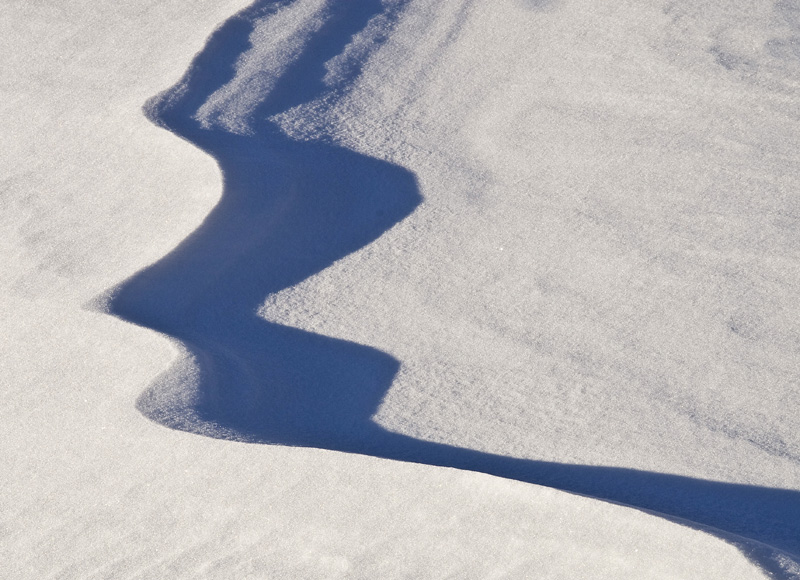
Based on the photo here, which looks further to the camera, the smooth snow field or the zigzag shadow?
the zigzag shadow

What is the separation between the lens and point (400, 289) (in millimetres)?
2811

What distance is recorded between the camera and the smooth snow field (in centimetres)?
212

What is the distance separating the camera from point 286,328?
8.87 ft

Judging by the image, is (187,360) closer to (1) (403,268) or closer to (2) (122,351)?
(2) (122,351)

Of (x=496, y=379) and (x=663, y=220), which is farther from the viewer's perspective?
(x=663, y=220)

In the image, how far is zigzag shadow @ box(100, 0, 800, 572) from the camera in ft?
7.38

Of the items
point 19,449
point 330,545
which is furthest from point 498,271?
point 19,449

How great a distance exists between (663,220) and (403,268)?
932mm

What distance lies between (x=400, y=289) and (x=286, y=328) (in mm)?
394

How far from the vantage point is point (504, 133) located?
3385 millimetres

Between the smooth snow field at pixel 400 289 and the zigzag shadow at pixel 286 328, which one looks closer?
the smooth snow field at pixel 400 289

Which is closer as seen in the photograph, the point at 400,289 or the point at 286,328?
the point at 286,328

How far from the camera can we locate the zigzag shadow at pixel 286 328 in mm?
2248

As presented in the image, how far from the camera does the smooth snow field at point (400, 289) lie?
2123mm
